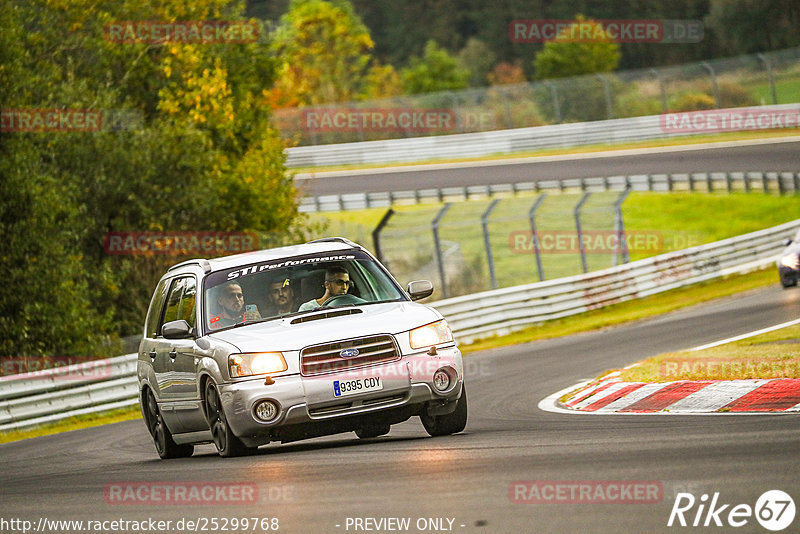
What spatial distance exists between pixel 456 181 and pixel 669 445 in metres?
39.5

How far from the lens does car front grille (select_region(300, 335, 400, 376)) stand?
9039 mm

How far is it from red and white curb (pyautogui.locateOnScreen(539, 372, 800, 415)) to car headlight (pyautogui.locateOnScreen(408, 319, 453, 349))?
6.22 ft

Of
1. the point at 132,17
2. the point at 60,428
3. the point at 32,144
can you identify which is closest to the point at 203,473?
the point at 60,428

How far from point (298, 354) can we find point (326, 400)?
1.31ft

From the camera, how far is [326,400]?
9.01 meters

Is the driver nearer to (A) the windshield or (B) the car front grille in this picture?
(A) the windshield

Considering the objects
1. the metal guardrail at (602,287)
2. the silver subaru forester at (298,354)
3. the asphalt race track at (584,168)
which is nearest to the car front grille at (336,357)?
the silver subaru forester at (298,354)

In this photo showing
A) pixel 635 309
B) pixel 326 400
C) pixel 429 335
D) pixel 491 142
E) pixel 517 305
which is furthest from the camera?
pixel 491 142

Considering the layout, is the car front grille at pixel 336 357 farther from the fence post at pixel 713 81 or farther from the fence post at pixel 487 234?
the fence post at pixel 713 81

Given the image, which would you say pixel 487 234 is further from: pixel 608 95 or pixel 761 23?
pixel 761 23

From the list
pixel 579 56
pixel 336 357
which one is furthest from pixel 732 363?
pixel 579 56

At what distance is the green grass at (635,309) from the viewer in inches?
949

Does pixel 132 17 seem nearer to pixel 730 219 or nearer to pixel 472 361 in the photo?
pixel 472 361

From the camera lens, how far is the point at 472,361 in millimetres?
20500
